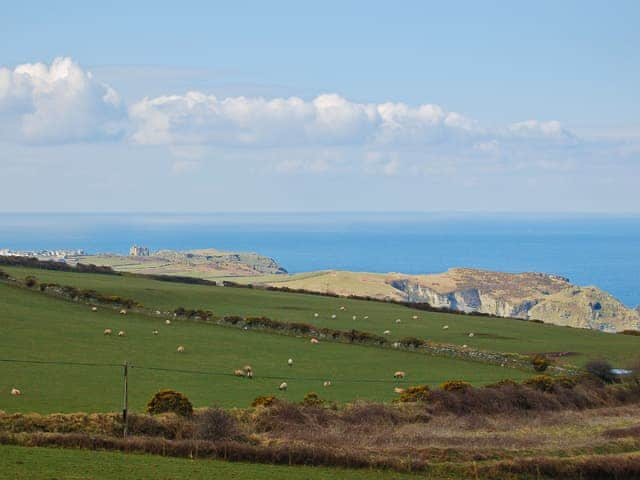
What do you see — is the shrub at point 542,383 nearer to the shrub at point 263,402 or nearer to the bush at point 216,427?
the shrub at point 263,402

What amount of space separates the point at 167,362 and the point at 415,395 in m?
12.6

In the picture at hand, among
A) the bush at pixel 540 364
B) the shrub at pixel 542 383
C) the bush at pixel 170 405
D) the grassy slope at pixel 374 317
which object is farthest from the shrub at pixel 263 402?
the grassy slope at pixel 374 317

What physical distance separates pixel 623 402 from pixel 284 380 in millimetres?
16685

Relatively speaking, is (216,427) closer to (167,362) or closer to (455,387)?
(455,387)

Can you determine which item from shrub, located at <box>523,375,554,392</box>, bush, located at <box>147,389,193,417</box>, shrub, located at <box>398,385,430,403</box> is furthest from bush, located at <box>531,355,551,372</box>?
bush, located at <box>147,389,193,417</box>

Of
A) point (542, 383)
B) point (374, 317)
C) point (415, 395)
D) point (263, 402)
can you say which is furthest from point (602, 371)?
point (263, 402)

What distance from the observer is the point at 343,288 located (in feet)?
394

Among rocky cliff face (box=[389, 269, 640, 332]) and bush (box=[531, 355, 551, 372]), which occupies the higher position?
rocky cliff face (box=[389, 269, 640, 332])

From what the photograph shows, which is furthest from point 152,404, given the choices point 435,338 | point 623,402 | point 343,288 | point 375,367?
point 343,288

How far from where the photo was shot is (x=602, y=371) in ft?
153

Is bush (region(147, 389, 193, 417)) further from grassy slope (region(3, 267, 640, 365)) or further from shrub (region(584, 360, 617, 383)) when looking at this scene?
grassy slope (region(3, 267, 640, 365))

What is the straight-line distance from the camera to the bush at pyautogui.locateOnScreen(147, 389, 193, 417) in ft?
97.5

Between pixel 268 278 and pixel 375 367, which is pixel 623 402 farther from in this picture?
pixel 268 278

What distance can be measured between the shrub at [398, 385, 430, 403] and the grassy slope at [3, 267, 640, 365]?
17.5m
